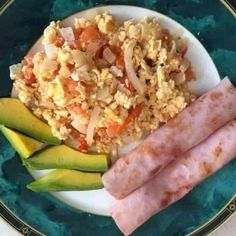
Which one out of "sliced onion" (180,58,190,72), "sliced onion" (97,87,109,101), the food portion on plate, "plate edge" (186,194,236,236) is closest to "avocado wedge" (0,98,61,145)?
the food portion on plate

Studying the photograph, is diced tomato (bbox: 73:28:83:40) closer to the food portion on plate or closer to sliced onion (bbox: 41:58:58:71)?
sliced onion (bbox: 41:58:58:71)

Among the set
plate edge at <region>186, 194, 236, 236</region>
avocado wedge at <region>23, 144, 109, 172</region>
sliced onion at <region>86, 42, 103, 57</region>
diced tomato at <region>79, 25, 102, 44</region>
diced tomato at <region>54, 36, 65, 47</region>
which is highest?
diced tomato at <region>79, 25, 102, 44</region>

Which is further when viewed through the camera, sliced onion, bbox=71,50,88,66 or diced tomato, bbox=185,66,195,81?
diced tomato, bbox=185,66,195,81

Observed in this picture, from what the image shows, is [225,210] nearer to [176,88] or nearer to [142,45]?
[176,88]

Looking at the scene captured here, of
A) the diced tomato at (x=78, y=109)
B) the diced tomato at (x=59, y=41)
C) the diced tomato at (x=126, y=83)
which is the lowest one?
the diced tomato at (x=78, y=109)

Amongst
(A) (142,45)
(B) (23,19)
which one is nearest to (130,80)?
(A) (142,45)

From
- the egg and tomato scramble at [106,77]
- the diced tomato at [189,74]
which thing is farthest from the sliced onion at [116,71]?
the diced tomato at [189,74]

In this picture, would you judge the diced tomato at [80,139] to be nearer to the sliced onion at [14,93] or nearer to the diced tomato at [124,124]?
the diced tomato at [124,124]
